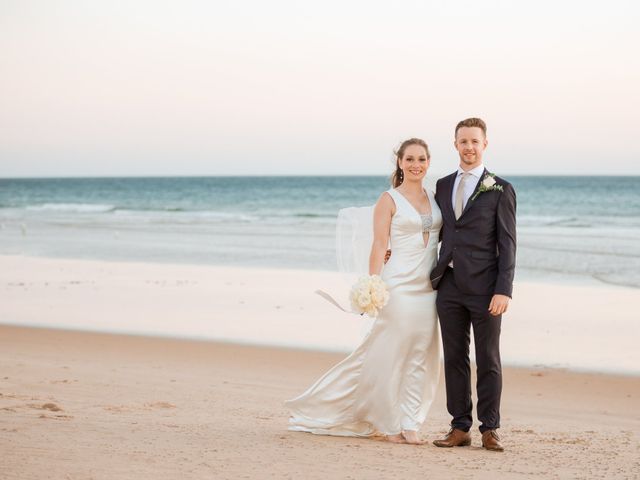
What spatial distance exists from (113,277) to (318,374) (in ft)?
24.3

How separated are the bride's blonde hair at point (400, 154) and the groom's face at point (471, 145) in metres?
0.30

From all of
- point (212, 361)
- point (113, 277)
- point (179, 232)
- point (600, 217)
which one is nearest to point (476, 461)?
point (212, 361)

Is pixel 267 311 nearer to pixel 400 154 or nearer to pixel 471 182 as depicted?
pixel 400 154

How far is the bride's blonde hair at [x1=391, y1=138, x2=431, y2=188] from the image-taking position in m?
5.30

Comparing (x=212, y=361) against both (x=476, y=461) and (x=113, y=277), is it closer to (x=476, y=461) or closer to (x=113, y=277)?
(x=476, y=461)

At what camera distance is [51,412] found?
5.53 m

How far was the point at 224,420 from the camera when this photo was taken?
18.5 feet

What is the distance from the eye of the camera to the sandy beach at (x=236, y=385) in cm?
443

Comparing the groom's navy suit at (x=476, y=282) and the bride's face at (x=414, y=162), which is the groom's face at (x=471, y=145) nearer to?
the groom's navy suit at (x=476, y=282)

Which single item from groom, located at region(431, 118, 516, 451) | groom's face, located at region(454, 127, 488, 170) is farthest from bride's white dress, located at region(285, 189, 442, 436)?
groom's face, located at region(454, 127, 488, 170)

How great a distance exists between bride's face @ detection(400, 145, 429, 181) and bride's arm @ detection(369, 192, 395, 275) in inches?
8.0

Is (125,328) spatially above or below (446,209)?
below

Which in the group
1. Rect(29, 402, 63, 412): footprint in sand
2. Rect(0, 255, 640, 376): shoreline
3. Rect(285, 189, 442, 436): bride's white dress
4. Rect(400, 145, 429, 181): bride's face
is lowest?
Rect(0, 255, 640, 376): shoreline

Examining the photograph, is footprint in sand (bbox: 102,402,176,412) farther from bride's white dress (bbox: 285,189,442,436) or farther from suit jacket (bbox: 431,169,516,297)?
suit jacket (bbox: 431,169,516,297)
